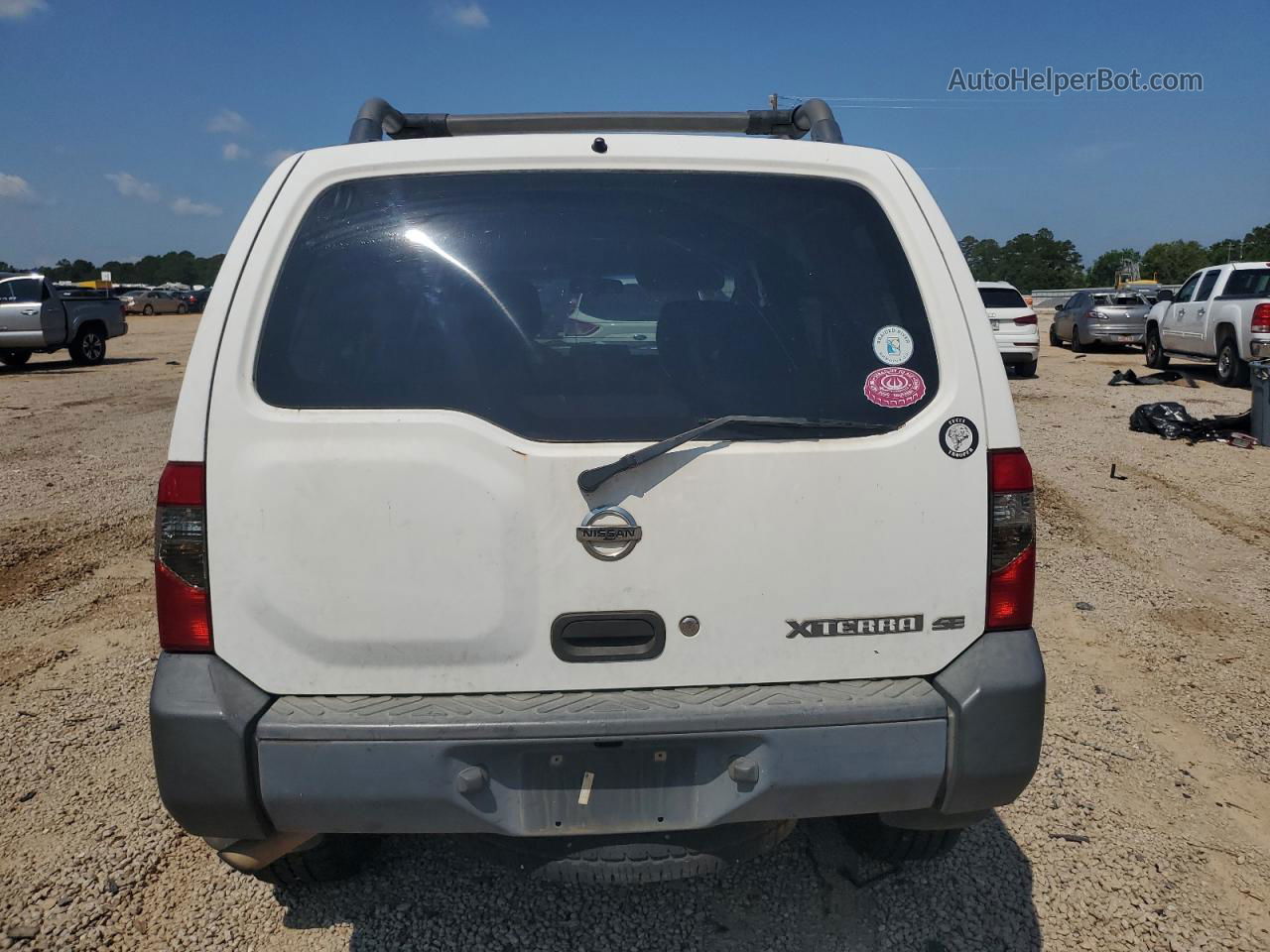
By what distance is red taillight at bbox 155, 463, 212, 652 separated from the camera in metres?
2.10

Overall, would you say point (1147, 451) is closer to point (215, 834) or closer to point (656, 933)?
point (656, 933)

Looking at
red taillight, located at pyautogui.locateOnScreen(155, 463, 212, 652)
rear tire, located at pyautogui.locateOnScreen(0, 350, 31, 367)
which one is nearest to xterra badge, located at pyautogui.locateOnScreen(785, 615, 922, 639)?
red taillight, located at pyautogui.locateOnScreen(155, 463, 212, 652)

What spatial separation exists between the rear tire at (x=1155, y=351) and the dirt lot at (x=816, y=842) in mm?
13463

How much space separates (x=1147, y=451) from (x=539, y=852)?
9910mm

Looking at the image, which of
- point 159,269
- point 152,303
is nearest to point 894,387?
point 152,303

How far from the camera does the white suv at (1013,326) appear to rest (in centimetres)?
1702

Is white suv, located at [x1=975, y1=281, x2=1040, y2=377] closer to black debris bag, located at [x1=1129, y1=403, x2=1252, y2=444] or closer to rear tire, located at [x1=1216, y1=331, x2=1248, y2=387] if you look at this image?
rear tire, located at [x1=1216, y1=331, x2=1248, y2=387]

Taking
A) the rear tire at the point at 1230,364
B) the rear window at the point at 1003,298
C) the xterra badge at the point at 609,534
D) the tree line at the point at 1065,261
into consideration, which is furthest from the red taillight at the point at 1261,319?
the tree line at the point at 1065,261

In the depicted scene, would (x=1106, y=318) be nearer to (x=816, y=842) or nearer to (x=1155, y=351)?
(x=1155, y=351)

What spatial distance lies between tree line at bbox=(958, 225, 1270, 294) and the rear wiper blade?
109794 mm

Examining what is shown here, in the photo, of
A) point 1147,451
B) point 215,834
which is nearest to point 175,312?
point 1147,451

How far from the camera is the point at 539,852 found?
7.14 ft

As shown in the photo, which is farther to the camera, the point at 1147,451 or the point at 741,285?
the point at 1147,451

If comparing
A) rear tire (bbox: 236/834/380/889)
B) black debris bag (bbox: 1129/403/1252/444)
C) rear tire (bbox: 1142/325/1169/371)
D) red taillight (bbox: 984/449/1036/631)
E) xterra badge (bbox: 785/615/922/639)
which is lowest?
rear tire (bbox: 236/834/380/889)
